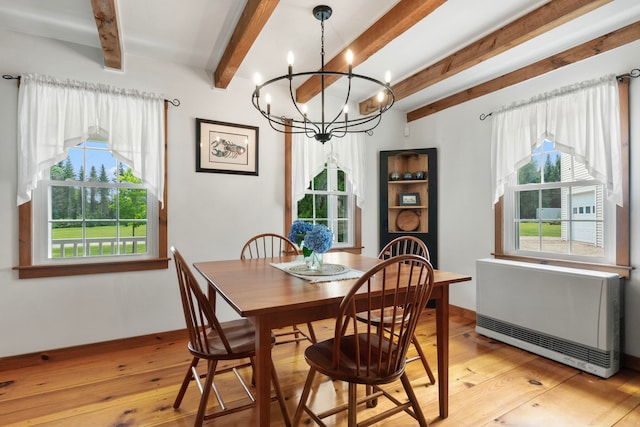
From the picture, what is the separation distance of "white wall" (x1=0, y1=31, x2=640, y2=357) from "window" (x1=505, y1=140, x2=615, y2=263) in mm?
215

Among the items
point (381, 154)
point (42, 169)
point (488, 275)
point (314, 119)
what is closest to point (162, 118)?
point (42, 169)

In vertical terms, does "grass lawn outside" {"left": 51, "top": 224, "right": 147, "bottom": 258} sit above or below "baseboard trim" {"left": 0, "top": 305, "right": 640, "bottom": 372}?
above

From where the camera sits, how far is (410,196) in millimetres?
4008

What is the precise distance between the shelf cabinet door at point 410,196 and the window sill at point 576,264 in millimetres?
845

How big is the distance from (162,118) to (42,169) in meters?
0.94

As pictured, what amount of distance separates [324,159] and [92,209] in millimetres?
2185

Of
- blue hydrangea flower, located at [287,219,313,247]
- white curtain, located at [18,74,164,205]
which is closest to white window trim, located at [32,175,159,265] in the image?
white curtain, located at [18,74,164,205]

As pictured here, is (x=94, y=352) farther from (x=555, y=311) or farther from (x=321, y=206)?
(x=555, y=311)

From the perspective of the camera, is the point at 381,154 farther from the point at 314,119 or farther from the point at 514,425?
the point at 514,425

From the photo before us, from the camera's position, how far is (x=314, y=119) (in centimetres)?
367

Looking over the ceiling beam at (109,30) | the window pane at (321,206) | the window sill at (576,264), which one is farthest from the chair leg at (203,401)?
the window sill at (576,264)

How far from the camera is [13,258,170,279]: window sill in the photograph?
2.49m

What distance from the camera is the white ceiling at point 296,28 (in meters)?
2.16

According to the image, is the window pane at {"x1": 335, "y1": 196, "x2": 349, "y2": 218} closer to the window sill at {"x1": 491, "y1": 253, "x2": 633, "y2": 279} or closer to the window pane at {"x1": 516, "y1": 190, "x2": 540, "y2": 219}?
the window sill at {"x1": 491, "y1": 253, "x2": 633, "y2": 279}
